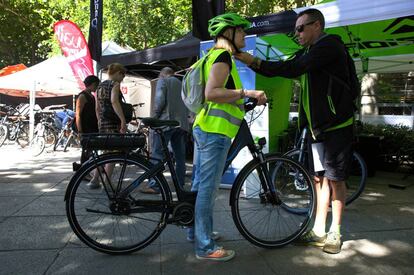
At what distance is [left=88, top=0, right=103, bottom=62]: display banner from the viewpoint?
27.9 feet

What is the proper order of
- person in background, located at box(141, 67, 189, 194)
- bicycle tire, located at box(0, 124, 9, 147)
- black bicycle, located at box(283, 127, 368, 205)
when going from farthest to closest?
bicycle tire, located at box(0, 124, 9, 147)
person in background, located at box(141, 67, 189, 194)
black bicycle, located at box(283, 127, 368, 205)

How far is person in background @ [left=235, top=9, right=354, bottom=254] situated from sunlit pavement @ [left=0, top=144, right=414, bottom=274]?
30 centimetres

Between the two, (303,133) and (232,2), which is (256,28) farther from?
(232,2)

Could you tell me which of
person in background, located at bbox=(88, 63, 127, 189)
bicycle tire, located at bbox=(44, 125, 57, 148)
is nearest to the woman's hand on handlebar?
person in background, located at bbox=(88, 63, 127, 189)

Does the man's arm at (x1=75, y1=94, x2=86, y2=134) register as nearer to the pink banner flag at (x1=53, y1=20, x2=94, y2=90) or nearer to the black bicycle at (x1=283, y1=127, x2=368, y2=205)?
the black bicycle at (x1=283, y1=127, x2=368, y2=205)

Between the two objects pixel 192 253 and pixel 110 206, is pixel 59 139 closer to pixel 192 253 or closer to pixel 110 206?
pixel 110 206

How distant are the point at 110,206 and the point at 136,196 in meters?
0.22

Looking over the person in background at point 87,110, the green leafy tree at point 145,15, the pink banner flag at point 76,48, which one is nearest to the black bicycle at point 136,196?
the person in background at point 87,110

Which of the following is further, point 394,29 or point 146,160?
point 394,29

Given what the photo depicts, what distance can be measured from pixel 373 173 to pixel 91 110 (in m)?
4.92

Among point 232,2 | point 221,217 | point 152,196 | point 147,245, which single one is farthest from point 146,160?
point 232,2

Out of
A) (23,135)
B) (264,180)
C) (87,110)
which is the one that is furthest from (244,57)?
(23,135)

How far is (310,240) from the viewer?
3.52 meters

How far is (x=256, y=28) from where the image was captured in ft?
18.2
